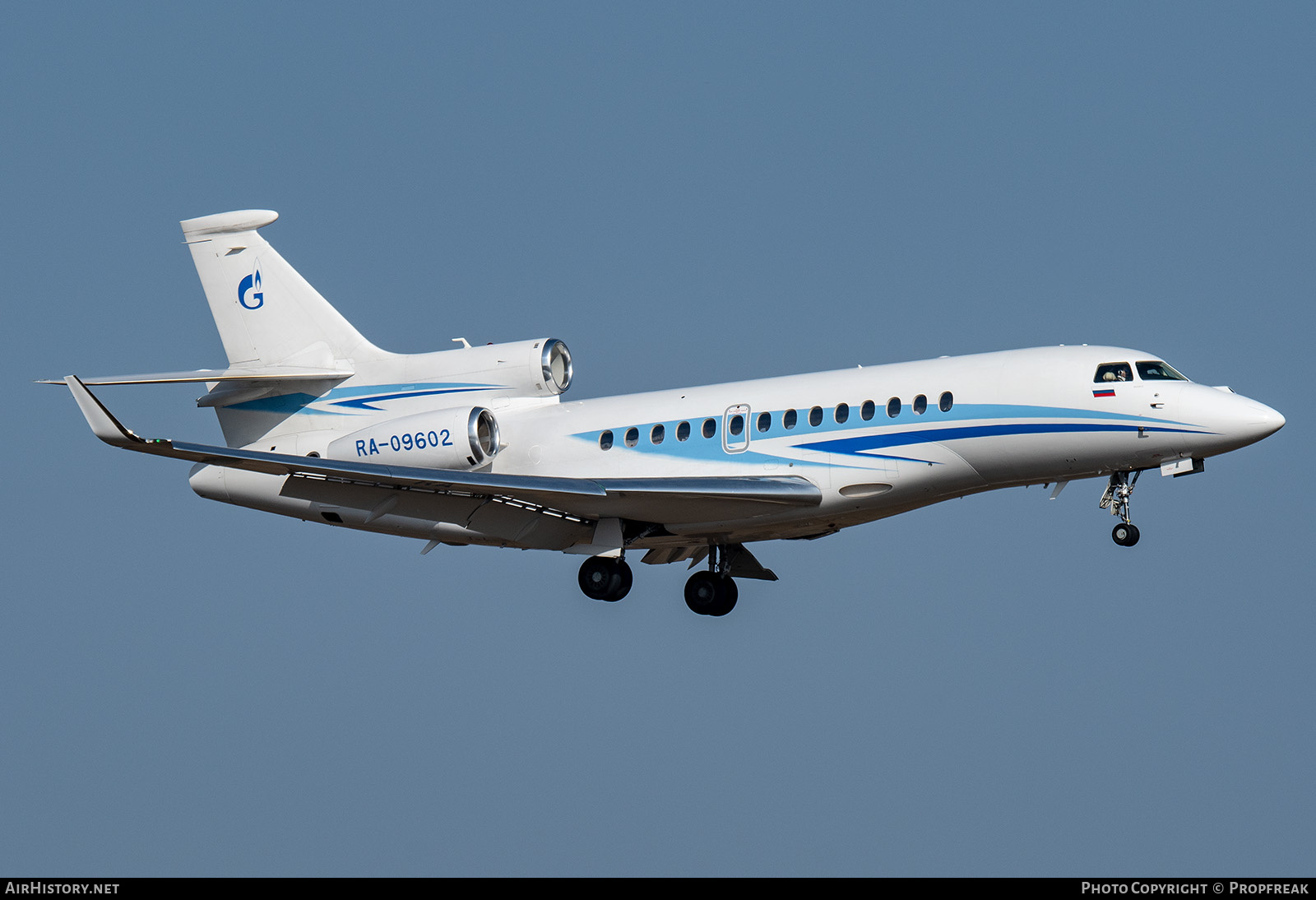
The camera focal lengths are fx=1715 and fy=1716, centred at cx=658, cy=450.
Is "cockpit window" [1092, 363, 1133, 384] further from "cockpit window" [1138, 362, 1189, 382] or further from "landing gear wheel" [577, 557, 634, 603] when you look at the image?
"landing gear wheel" [577, 557, 634, 603]

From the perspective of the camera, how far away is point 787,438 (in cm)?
2536

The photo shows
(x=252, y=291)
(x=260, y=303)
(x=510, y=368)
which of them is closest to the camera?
(x=510, y=368)

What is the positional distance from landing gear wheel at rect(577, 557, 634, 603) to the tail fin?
5.24 m

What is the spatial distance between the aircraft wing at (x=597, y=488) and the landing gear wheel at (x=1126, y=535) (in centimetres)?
422

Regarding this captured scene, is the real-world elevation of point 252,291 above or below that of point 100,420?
above

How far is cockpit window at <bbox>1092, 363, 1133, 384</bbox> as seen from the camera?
79.2 ft

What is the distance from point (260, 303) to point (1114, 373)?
14.3 metres

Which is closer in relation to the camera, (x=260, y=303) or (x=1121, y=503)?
(x=1121, y=503)

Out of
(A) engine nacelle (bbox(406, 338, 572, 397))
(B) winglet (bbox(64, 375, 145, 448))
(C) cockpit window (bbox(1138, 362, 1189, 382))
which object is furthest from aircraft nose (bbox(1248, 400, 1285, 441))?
(B) winglet (bbox(64, 375, 145, 448))

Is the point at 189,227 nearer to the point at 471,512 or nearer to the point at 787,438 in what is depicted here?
the point at 471,512

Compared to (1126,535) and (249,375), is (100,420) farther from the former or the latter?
(1126,535)

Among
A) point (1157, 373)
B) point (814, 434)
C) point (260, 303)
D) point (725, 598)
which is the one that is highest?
point (260, 303)

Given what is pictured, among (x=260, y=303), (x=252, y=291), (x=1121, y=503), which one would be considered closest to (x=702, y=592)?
(x=1121, y=503)

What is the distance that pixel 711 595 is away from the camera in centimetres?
2869
